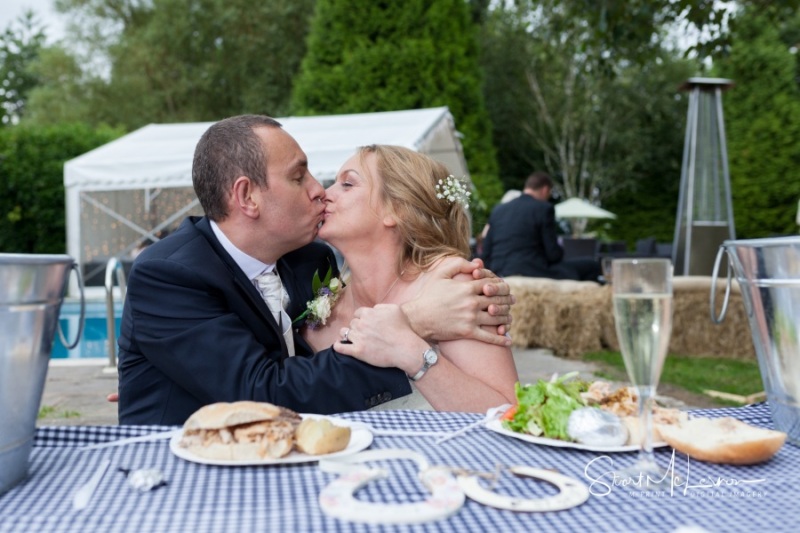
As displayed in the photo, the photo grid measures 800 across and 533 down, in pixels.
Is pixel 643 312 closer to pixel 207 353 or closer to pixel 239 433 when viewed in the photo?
pixel 239 433

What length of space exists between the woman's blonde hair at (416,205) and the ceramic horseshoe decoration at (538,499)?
5.24 feet

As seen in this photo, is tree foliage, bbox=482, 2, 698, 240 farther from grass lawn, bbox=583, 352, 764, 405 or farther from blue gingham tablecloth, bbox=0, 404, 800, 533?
blue gingham tablecloth, bbox=0, 404, 800, 533

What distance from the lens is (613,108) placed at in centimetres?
2761

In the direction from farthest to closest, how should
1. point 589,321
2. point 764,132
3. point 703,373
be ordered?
point 764,132 < point 589,321 < point 703,373

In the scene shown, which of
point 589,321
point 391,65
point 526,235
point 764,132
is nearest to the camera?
point 589,321

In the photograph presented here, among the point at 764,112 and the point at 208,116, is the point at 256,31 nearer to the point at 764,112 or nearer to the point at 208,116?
the point at 208,116

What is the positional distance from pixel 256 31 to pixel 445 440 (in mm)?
26953

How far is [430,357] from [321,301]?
65 centimetres

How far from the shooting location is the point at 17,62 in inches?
1470

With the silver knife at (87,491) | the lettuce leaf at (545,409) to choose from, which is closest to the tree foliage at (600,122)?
the lettuce leaf at (545,409)

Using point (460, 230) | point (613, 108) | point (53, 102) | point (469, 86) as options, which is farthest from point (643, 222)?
point (460, 230)

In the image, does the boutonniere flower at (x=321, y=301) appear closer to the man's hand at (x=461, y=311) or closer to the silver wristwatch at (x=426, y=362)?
the man's hand at (x=461, y=311)

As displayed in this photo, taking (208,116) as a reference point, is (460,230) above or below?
below
